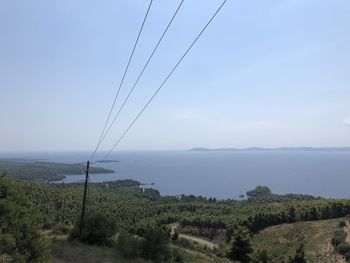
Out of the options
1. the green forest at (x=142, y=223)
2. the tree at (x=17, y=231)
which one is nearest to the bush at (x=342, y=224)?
the green forest at (x=142, y=223)

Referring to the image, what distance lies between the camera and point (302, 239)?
192 feet

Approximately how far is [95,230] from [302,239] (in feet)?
141

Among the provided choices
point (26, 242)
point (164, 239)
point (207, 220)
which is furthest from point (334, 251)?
point (26, 242)

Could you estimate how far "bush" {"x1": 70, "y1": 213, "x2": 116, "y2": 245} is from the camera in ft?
80.0

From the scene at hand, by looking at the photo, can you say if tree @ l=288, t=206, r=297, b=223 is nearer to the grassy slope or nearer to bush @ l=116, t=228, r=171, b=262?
the grassy slope

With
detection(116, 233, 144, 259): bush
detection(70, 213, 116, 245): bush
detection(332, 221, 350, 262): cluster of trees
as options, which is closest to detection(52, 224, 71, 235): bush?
detection(70, 213, 116, 245): bush

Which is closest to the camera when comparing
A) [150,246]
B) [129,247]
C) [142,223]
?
[129,247]

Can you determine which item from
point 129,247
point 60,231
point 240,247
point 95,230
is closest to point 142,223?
point 240,247

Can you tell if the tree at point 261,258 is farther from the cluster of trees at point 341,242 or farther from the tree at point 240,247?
the cluster of trees at point 341,242

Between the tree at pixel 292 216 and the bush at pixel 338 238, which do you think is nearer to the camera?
the bush at pixel 338 238

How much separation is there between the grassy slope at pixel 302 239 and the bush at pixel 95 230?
1140 inches

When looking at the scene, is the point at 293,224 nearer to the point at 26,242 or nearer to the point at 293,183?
the point at 26,242

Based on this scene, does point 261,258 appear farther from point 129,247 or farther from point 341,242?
point 341,242

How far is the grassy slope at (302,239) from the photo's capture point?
165 feet
